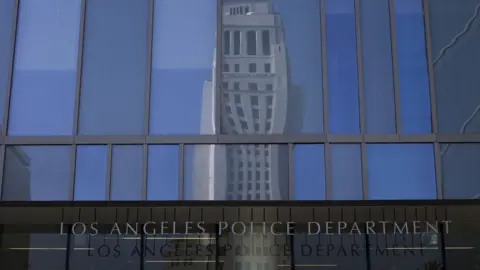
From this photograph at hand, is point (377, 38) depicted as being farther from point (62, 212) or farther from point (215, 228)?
point (62, 212)

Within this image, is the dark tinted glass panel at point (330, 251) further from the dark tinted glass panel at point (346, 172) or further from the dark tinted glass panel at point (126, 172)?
the dark tinted glass panel at point (126, 172)

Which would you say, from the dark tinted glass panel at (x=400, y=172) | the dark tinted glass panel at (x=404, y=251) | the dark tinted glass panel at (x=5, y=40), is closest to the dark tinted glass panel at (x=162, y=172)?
the dark tinted glass panel at (x=5, y=40)

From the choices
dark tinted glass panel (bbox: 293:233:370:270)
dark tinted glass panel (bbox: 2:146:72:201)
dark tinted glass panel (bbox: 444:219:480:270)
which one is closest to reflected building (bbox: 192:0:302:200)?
dark tinted glass panel (bbox: 293:233:370:270)

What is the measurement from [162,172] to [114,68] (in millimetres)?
2512

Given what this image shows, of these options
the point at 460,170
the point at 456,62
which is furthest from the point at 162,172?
the point at 456,62

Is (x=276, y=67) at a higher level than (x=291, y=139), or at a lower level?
higher

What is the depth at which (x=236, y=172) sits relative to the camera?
53.3ft

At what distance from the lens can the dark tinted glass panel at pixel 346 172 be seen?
16.2m

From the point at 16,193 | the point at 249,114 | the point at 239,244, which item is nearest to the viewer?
the point at 16,193

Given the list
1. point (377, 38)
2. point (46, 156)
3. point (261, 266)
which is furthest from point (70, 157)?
point (377, 38)

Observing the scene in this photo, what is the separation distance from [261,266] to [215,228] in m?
1.25

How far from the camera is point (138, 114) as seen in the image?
655 inches

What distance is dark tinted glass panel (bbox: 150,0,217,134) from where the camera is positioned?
16594mm

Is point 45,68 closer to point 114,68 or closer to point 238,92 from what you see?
point 114,68
